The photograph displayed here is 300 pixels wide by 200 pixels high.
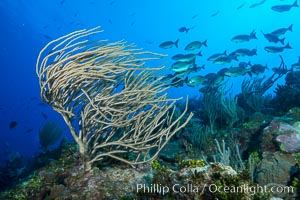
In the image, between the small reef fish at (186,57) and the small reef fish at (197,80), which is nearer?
the small reef fish at (197,80)

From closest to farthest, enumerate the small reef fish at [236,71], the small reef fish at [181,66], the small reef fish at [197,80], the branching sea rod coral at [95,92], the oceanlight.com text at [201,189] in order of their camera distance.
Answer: the oceanlight.com text at [201,189] → the branching sea rod coral at [95,92] → the small reef fish at [236,71] → the small reef fish at [197,80] → the small reef fish at [181,66]

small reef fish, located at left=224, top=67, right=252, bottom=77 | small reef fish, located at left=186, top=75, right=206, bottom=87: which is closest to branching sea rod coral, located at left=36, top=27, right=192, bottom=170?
small reef fish, located at left=186, top=75, right=206, bottom=87

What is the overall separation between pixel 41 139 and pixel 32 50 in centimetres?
5811

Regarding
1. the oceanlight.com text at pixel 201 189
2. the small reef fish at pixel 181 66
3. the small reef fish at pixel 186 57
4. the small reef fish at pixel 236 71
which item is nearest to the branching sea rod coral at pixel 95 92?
the oceanlight.com text at pixel 201 189

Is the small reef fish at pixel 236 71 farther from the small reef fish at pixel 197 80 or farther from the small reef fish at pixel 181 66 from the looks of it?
the small reef fish at pixel 181 66

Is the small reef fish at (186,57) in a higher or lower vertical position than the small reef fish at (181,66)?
higher

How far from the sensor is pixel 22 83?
66.7 metres

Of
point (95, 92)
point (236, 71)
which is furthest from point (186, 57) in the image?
point (95, 92)

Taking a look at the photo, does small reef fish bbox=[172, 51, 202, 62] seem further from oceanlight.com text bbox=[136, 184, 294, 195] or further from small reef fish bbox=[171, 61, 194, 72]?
oceanlight.com text bbox=[136, 184, 294, 195]

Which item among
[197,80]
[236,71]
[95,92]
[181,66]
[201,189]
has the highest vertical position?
[181,66]

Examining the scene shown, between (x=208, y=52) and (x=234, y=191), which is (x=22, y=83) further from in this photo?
(x=208, y=52)

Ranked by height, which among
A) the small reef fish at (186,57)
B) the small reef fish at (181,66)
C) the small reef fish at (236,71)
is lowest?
the small reef fish at (236,71)

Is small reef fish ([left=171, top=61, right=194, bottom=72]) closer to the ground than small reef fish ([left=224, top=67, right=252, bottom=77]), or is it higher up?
higher up

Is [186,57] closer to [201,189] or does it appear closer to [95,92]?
[95,92]
